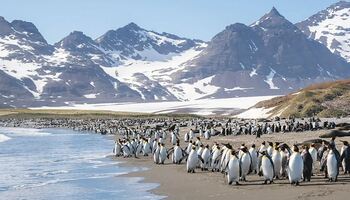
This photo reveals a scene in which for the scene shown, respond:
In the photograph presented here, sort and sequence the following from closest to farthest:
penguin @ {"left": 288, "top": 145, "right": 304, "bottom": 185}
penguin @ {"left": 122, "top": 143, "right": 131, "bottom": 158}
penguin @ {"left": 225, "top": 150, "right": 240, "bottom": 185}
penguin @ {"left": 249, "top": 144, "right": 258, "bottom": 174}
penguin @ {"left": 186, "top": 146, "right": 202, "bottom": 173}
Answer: penguin @ {"left": 288, "top": 145, "right": 304, "bottom": 185}
penguin @ {"left": 225, "top": 150, "right": 240, "bottom": 185}
penguin @ {"left": 249, "top": 144, "right": 258, "bottom": 174}
penguin @ {"left": 186, "top": 146, "right": 202, "bottom": 173}
penguin @ {"left": 122, "top": 143, "right": 131, "bottom": 158}

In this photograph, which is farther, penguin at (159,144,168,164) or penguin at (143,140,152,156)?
penguin at (143,140,152,156)

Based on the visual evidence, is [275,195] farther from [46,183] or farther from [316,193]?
[46,183]

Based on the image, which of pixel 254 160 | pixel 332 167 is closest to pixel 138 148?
pixel 254 160

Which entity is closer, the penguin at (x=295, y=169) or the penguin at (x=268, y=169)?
the penguin at (x=295, y=169)

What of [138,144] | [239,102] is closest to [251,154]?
[138,144]

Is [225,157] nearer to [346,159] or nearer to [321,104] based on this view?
[346,159]

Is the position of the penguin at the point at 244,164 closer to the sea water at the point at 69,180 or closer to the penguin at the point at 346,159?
the sea water at the point at 69,180

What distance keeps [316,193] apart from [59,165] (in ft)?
47.2

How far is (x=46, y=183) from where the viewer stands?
1917cm

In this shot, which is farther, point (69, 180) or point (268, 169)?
point (69, 180)

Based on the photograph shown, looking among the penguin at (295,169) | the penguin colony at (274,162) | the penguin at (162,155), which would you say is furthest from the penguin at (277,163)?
the penguin at (162,155)

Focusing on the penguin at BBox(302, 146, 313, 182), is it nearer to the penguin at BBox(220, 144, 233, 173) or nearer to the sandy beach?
the sandy beach

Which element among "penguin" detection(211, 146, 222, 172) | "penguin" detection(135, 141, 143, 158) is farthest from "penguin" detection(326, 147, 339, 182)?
"penguin" detection(135, 141, 143, 158)

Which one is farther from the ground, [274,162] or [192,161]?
[274,162]
